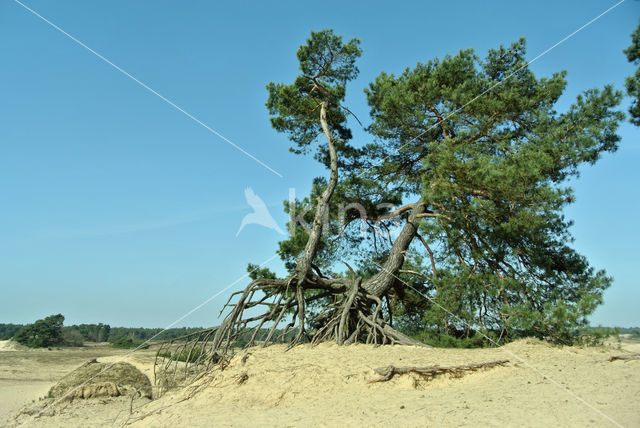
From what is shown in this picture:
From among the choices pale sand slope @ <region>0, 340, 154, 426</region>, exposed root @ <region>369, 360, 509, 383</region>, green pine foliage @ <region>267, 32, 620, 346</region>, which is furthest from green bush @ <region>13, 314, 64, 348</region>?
exposed root @ <region>369, 360, 509, 383</region>

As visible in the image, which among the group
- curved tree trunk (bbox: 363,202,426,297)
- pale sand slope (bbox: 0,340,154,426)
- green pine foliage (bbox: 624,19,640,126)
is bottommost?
pale sand slope (bbox: 0,340,154,426)

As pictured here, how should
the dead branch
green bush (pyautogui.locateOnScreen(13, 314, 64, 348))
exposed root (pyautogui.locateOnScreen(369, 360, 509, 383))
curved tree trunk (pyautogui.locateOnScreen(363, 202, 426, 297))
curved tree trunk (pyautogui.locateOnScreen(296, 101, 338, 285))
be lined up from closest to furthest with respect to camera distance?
exposed root (pyautogui.locateOnScreen(369, 360, 509, 383)), the dead branch, curved tree trunk (pyautogui.locateOnScreen(296, 101, 338, 285)), curved tree trunk (pyautogui.locateOnScreen(363, 202, 426, 297)), green bush (pyautogui.locateOnScreen(13, 314, 64, 348))

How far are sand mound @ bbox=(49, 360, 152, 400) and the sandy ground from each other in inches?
36.0

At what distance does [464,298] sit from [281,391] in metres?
5.18

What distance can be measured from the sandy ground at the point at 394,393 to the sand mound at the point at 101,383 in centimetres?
91

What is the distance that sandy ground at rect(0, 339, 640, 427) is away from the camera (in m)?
4.16

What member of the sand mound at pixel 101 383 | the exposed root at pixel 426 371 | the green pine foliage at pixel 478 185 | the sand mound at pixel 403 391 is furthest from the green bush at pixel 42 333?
the exposed root at pixel 426 371

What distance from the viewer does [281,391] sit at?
566 centimetres

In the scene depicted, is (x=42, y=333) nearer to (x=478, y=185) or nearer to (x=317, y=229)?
(x=317, y=229)

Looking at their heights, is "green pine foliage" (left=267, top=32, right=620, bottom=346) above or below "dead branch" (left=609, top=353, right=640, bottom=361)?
above

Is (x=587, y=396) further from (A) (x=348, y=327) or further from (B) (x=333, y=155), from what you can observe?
(B) (x=333, y=155)

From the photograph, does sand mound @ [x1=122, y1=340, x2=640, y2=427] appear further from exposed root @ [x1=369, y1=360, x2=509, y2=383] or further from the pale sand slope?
the pale sand slope

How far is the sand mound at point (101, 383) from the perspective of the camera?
8833 mm

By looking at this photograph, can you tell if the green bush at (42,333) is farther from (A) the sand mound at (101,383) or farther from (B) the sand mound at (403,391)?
(B) the sand mound at (403,391)
